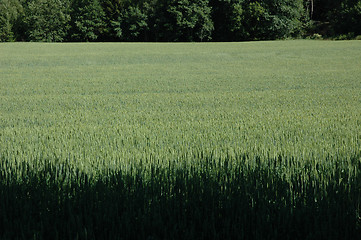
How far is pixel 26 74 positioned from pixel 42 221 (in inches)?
641

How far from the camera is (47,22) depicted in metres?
58.4

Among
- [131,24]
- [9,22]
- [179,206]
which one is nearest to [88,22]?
[131,24]

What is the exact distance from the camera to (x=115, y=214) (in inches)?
Result: 116

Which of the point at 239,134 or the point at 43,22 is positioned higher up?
the point at 43,22

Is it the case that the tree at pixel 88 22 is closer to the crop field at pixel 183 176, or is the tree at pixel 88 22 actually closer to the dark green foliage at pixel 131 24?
the dark green foliage at pixel 131 24

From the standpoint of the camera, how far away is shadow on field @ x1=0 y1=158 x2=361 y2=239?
2779 millimetres

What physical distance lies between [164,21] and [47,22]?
18176 mm

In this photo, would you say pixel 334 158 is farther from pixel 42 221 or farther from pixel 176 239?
pixel 42 221

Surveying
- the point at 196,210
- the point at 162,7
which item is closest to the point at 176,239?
the point at 196,210

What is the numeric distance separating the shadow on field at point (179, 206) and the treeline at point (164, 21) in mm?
53310

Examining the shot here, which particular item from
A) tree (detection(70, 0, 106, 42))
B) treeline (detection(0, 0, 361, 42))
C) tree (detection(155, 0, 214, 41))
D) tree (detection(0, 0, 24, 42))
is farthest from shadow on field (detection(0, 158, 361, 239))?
tree (detection(0, 0, 24, 42))

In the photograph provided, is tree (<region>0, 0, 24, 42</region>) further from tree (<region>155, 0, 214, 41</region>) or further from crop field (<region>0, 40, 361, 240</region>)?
crop field (<region>0, 40, 361, 240</region>)

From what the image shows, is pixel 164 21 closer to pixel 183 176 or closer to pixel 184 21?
pixel 184 21

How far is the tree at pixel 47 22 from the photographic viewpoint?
58250 mm
